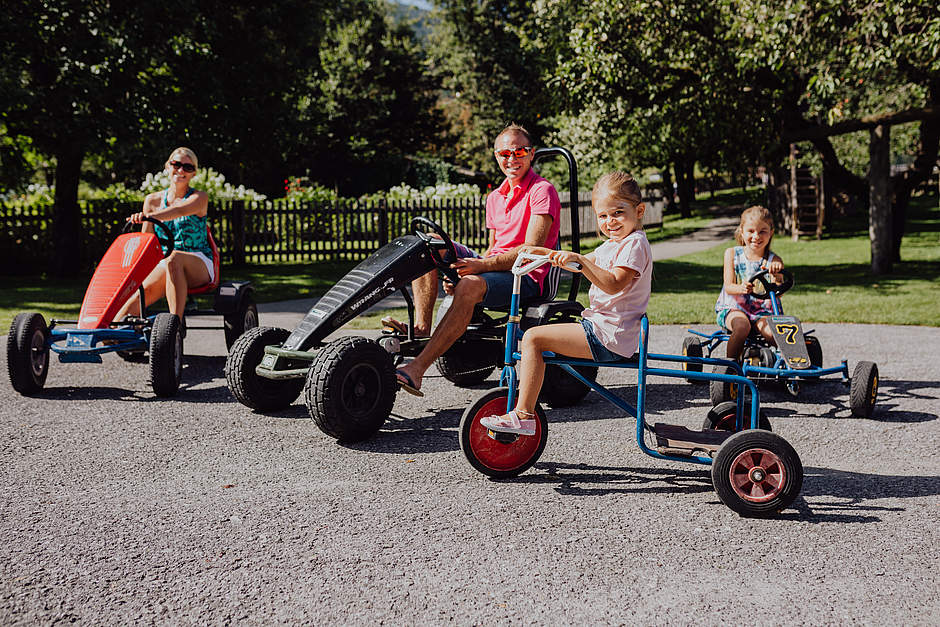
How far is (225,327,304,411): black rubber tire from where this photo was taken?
5289mm

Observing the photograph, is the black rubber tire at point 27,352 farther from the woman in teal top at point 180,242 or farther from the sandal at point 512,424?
the sandal at point 512,424

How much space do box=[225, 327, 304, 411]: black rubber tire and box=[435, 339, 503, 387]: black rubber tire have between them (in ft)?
4.19

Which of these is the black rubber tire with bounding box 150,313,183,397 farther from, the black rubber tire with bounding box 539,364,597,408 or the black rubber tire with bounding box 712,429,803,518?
the black rubber tire with bounding box 712,429,803,518

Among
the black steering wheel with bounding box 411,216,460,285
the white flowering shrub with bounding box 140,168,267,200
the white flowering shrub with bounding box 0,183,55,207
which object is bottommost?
the black steering wheel with bounding box 411,216,460,285

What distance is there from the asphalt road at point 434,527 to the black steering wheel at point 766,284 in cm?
86

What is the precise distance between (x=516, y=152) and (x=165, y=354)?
281cm

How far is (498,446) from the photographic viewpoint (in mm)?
4195

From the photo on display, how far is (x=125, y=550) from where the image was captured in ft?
11.0

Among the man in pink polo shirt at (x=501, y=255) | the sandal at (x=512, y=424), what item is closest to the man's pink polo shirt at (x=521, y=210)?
the man in pink polo shirt at (x=501, y=255)

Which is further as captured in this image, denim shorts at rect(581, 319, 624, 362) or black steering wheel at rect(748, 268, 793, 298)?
black steering wheel at rect(748, 268, 793, 298)

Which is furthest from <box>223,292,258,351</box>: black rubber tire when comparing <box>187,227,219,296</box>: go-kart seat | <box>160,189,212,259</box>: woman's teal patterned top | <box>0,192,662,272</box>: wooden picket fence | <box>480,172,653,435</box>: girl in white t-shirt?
<box>0,192,662,272</box>: wooden picket fence

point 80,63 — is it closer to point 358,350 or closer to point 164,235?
point 164,235

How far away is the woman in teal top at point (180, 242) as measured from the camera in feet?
22.2

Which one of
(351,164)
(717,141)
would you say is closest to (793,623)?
(717,141)
